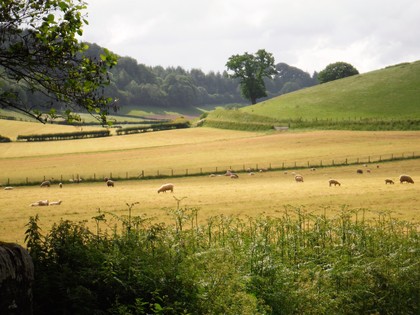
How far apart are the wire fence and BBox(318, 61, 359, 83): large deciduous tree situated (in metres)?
119

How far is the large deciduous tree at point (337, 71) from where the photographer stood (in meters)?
174

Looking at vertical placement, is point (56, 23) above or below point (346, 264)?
above

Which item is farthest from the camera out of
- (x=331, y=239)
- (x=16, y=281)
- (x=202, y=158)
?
(x=202, y=158)

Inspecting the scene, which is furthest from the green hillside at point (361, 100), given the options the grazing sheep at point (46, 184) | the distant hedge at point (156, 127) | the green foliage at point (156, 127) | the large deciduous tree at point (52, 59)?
the large deciduous tree at point (52, 59)

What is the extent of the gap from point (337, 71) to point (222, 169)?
428 feet

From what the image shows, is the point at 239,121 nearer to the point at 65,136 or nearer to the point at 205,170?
the point at 65,136

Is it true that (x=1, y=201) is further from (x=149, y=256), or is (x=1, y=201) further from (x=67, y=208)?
(x=149, y=256)

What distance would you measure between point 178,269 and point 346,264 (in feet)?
16.7

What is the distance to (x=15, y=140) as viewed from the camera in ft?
314

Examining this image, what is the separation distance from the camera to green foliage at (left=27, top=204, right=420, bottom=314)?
9047mm

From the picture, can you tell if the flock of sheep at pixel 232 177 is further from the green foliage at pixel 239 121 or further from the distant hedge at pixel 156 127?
the distant hedge at pixel 156 127

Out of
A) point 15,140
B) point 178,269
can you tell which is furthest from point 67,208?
point 15,140

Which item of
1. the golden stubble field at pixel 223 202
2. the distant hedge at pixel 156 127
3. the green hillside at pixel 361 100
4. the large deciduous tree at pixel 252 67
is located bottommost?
the golden stubble field at pixel 223 202

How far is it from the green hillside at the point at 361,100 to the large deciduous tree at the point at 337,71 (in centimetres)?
2582
